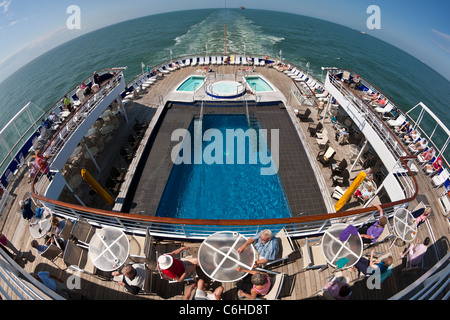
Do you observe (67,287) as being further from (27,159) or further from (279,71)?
(279,71)

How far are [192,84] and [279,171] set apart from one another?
523 inches

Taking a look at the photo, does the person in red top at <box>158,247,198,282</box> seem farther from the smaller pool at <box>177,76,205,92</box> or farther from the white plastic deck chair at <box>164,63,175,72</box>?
the white plastic deck chair at <box>164,63,175,72</box>

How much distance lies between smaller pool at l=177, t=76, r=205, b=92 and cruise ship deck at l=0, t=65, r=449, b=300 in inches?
63.6

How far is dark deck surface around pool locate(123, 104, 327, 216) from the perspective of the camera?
9064 millimetres

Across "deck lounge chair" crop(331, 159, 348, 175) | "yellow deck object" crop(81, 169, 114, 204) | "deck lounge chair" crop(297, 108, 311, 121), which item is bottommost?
"yellow deck object" crop(81, 169, 114, 204)

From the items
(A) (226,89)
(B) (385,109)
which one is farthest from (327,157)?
(A) (226,89)

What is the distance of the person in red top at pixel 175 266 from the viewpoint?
4.18m

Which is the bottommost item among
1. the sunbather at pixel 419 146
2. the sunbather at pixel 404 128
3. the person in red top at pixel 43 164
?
the person in red top at pixel 43 164

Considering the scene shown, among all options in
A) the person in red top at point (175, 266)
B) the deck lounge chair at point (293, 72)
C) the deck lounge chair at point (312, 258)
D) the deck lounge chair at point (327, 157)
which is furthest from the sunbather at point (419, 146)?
the person in red top at point (175, 266)

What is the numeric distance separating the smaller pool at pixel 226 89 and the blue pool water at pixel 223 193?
252 inches

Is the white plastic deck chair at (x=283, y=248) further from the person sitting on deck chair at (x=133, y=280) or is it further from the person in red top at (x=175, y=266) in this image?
the person sitting on deck chair at (x=133, y=280)

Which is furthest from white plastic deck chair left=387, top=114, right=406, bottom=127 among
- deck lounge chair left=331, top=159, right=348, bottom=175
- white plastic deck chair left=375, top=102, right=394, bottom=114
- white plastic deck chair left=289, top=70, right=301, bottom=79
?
white plastic deck chair left=289, top=70, right=301, bottom=79

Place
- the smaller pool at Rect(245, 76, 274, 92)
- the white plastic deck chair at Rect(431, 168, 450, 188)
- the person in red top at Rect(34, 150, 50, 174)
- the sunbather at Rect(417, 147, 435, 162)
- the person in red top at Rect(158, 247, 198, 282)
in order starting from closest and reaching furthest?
1. the person in red top at Rect(158, 247, 198, 282)
2. the person in red top at Rect(34, 150, 50, 174)
3. the white plastic deck chair at Rect(431, 168, 450, 188)
4. the sunbather at Rect(417, 147, 435, 162)
5. the smaller pool at Rect(245, 76, 274, 92)
